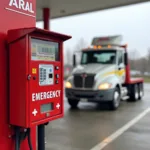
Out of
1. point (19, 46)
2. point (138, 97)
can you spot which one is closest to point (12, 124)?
point (19, 46)

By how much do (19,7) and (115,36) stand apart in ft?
31.5

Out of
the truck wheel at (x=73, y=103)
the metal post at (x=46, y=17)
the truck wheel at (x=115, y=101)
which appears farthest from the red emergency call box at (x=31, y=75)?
the metal post at (x=46, y=17)

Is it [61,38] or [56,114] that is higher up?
[61,38]

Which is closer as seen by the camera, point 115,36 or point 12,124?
point 12,124

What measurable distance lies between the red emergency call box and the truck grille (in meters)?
6.93

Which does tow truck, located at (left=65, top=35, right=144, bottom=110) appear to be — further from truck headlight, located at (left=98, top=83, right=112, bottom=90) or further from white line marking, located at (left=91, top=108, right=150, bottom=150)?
white line marking, located at (left=91, top=108, right=150, bottom=150)

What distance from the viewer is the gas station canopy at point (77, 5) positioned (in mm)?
12156

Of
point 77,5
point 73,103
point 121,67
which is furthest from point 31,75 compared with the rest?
point 77,5

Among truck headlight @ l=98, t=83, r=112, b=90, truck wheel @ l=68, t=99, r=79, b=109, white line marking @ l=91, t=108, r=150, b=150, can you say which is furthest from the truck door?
white line marking @ l=91, t=108, r=150, b=150

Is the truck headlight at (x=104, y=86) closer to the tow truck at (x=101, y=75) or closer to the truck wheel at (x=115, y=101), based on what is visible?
the tow truck at (x=101, y=75)

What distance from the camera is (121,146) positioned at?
582 cm

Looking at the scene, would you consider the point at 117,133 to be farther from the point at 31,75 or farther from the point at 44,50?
the point at 31,75

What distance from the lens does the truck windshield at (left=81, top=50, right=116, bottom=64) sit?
451 inches

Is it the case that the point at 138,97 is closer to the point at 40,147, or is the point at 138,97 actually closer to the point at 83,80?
the point at 83,80
